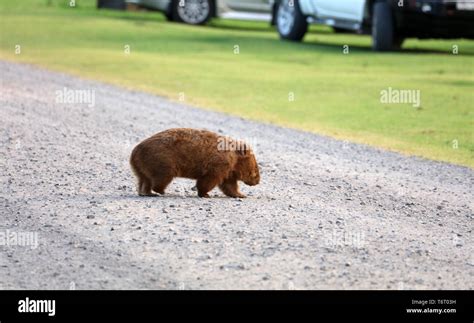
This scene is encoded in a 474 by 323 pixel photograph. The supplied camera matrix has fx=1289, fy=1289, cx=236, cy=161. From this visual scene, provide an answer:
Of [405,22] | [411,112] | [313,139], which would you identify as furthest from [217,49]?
[313,139]

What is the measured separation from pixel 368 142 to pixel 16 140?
4336 mm

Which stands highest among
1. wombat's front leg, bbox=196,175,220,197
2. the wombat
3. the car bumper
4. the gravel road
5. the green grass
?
the car bumper

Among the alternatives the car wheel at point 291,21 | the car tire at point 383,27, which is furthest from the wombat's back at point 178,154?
the car wheel at point 291,21

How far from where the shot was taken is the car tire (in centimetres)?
2555

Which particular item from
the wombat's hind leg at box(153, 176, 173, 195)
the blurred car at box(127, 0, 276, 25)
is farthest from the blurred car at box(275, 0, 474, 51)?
the wombat's hind leg at box(153, 176, 173, 195)

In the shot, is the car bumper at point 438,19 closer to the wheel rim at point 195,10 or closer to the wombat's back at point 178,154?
the wheel rim at point 195,10

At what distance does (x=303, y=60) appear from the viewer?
2592 cm

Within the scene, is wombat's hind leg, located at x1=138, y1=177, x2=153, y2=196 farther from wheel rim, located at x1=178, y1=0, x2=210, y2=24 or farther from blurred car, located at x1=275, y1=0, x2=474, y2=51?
wheel rim, located at x1=178, y1=0, x2=210, y2=24

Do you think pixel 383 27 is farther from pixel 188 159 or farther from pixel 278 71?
pixel 188 159

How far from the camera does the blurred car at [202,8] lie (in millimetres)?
34781

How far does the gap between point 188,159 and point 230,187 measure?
2.14ft

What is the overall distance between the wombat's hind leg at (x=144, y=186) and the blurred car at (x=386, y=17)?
573 inches

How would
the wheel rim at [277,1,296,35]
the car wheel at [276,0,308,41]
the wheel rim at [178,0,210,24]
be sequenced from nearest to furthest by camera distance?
the car wheel at [276,0,308,41], the wheel rim at [277,1,296,35], the wheel rim at [178,0,210,24]

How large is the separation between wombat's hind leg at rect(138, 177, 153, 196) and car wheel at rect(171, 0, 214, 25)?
78.3ft
